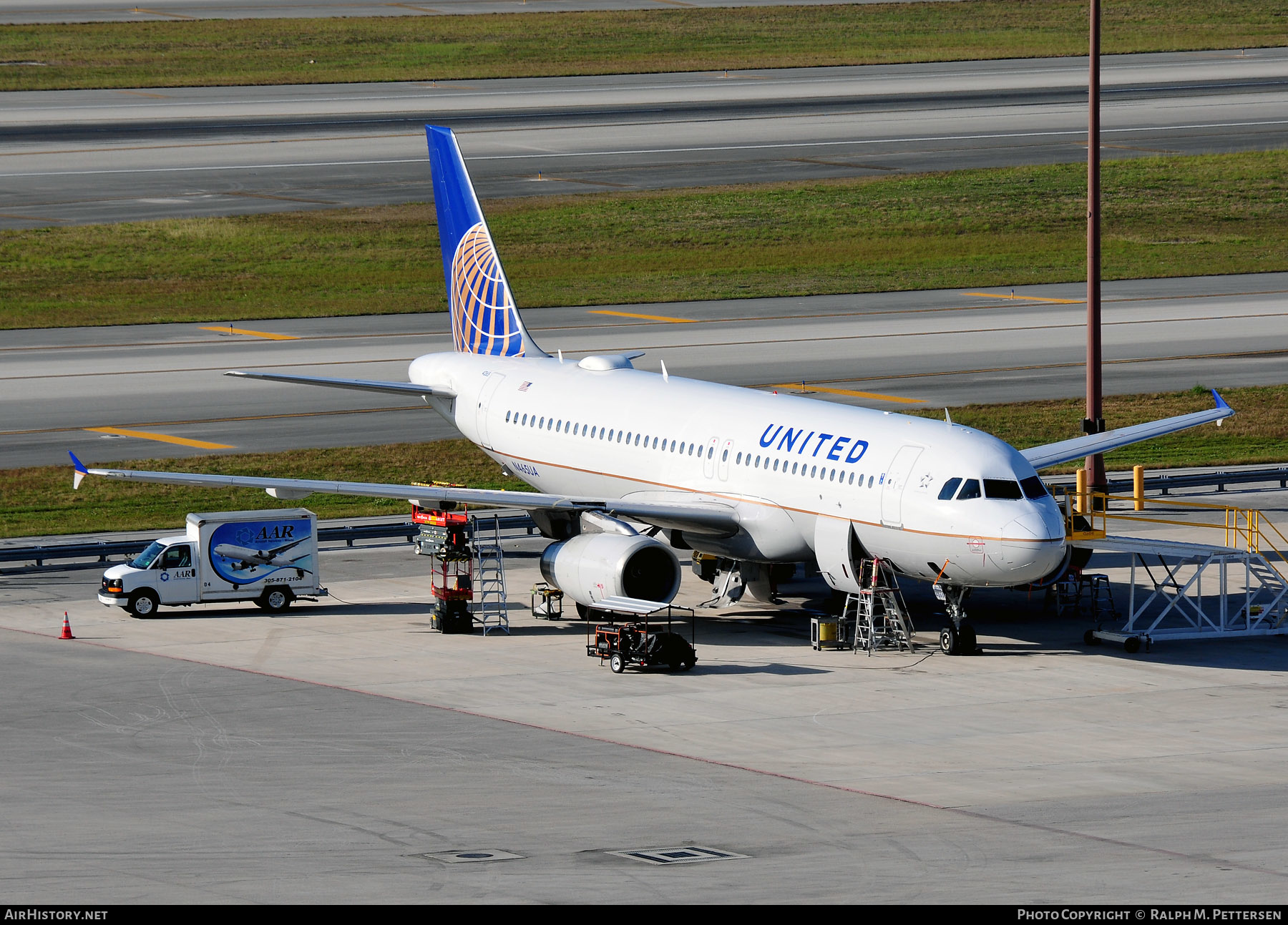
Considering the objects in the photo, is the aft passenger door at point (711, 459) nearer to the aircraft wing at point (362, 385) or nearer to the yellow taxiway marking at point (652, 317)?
the aircraft wing at point (362, 385)

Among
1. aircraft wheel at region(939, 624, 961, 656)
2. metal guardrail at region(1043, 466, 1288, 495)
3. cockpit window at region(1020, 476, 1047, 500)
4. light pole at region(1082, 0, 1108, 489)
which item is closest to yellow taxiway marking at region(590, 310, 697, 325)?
metal guardrail at region(1043, 466, 1288, 495)

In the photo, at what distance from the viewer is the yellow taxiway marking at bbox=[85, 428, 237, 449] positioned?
64250 mm

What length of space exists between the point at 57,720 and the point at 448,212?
25.0 metres

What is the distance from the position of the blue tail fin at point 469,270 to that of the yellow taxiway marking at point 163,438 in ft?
36.7

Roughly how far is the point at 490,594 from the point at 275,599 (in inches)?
208

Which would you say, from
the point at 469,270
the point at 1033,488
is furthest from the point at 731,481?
the point at 469,270

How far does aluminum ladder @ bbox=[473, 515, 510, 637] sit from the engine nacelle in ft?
7.06

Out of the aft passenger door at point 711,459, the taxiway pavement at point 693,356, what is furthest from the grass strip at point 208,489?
the aft passenger door at point 711,459

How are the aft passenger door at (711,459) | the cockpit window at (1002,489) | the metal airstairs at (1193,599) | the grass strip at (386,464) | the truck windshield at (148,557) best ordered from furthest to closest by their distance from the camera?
the grass strip at (386,464), the truck windshield at (148,557), the aft passenger door at (711,459), the metal airstairs at (1193,599), the cockpit window at (1002,489)

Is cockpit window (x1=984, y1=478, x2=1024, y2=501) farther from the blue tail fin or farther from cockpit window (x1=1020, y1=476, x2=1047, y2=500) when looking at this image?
the blue tail fin

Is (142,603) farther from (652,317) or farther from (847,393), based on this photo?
(652,317)

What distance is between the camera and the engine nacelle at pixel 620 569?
41438 mm

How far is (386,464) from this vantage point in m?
62.1
